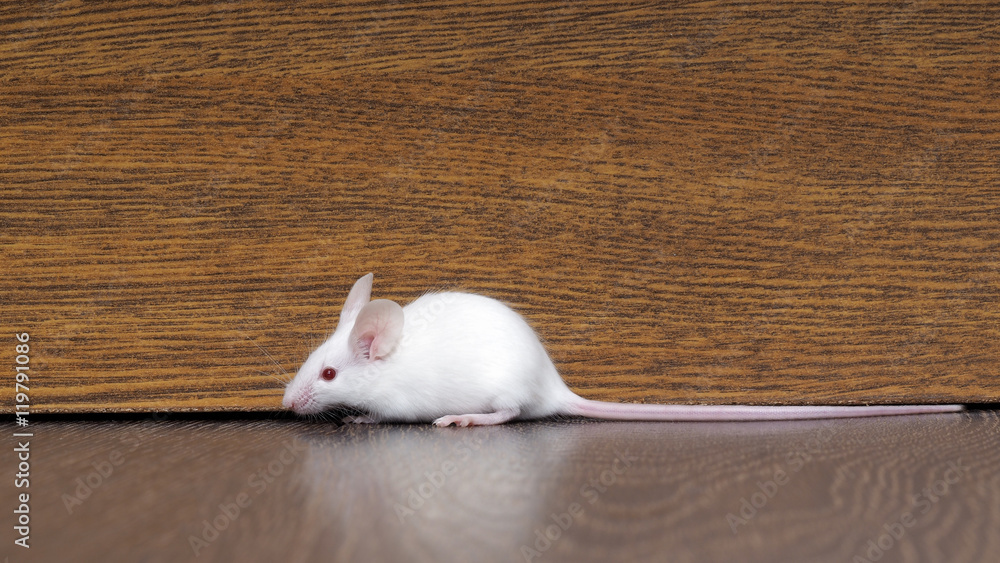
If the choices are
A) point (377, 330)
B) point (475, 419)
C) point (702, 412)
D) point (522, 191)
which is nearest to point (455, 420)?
point (475, 419)

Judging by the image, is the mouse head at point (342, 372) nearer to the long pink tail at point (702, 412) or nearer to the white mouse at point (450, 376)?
the white mouse at point (450, 376)

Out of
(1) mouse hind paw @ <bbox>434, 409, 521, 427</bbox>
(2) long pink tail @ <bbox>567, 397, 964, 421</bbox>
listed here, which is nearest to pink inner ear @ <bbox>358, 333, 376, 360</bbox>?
(1) mouse hind paw @ <bbox>434, 409, 521, 427</bbox>

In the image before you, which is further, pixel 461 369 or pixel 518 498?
pixel 461 369

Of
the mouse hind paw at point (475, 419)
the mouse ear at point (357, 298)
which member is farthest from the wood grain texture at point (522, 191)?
the mouse hind paw at point (475, 419)

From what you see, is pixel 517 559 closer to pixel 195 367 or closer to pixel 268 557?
pixel 268 557

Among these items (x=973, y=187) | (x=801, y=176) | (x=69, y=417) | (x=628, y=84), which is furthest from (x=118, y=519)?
(x=973, y=187)

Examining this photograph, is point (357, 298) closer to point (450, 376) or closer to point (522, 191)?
point (450, 376)
